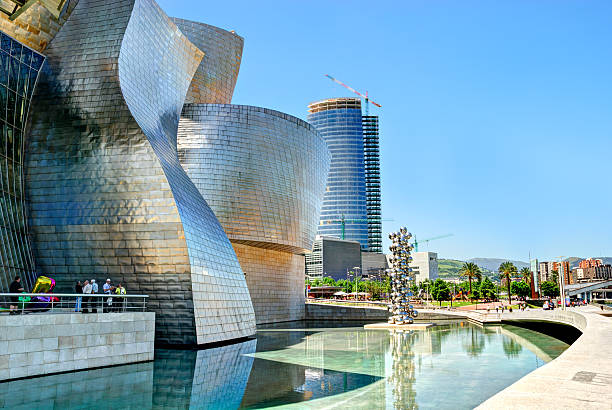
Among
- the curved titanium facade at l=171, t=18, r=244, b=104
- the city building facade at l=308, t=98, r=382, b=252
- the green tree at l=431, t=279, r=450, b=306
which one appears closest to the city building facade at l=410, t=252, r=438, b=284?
the city building facade at l=308, t=98, r=382, b=252

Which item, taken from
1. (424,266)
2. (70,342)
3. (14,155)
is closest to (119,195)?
(14,155)

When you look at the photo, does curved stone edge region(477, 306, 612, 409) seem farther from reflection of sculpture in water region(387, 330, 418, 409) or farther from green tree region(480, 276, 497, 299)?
green tree region(480, 276, 497, 299)

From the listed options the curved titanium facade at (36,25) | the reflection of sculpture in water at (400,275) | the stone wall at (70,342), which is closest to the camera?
the stone wall at (70,342)

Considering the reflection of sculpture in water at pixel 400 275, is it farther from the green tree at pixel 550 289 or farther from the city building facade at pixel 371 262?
the city building facade at pixel 371 262

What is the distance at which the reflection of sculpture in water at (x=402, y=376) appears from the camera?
8.46 meters

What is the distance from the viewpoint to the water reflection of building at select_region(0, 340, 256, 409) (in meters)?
8.60

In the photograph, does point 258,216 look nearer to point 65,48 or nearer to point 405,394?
point 65,48

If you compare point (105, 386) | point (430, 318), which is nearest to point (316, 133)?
point (430, 318)

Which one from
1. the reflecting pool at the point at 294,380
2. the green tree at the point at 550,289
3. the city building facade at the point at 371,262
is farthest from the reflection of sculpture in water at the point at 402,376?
the city building facade at the point at 371,262

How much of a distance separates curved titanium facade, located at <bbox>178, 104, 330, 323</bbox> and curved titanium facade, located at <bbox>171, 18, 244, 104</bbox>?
4.13 m

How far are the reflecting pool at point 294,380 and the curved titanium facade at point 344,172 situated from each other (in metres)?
141

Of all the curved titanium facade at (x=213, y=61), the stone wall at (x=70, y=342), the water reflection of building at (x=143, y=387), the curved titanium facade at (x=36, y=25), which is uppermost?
the curved titanium facade at (x=213, y=61)

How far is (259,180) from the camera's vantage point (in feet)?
101

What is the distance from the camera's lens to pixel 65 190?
18.6 meters
